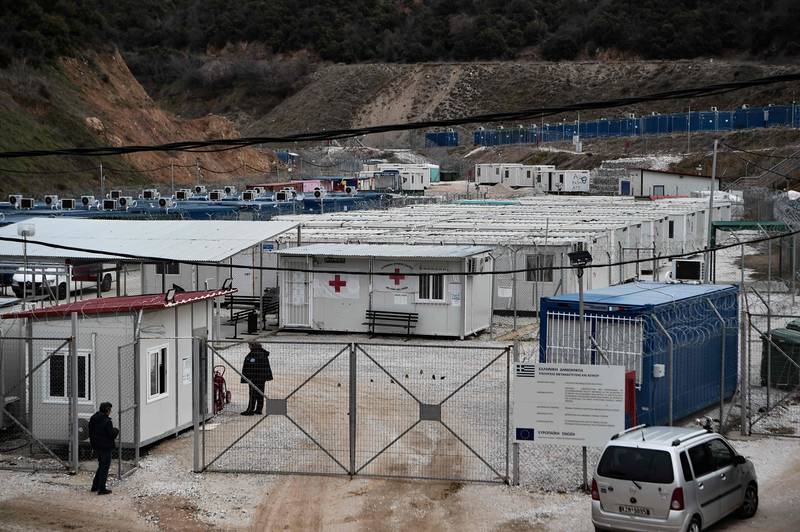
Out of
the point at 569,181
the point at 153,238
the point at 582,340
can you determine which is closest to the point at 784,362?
the point at 582,340

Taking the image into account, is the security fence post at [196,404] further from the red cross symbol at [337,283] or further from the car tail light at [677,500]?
the red cross symbol at [337,283]

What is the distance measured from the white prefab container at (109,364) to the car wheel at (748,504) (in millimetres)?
7948


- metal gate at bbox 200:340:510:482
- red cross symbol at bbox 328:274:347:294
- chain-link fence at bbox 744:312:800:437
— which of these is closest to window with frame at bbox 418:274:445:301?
red cross symbol at bbox 328:274:347:294

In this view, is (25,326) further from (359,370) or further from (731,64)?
(731,64)

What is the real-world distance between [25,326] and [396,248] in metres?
13.0

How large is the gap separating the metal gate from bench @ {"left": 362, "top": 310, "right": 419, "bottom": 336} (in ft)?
13.3

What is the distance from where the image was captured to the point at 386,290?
27234 mm

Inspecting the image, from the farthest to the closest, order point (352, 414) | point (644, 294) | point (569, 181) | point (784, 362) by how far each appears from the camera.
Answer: point (569, 181), point (784, 362), point (644, 294), point (352, 414)

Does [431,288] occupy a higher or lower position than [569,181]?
lower

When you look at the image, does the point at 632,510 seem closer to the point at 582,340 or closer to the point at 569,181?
the point at 582,340

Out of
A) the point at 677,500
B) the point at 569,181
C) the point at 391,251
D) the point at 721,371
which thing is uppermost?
the point at 569,181

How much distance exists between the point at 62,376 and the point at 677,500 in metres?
8.74

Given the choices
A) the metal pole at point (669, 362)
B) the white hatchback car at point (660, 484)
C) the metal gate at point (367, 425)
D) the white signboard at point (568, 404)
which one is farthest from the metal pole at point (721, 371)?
the white hatchback car at point (660, 484)

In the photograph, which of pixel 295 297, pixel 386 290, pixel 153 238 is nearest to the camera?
pixel 153 238
